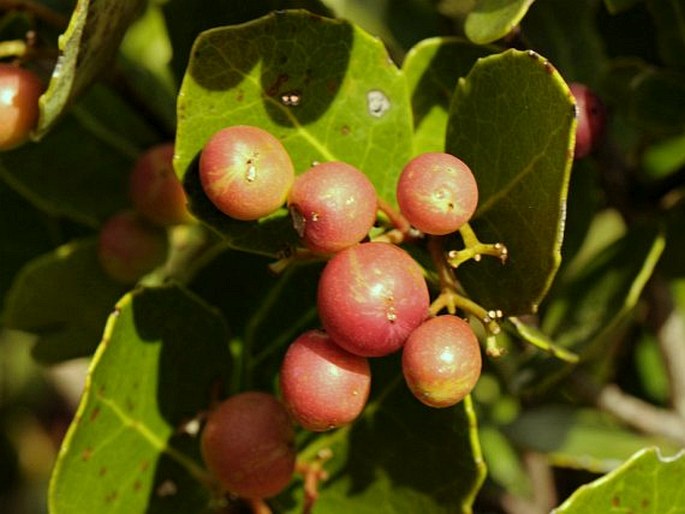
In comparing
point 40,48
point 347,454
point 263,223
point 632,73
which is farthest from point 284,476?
point 632,73

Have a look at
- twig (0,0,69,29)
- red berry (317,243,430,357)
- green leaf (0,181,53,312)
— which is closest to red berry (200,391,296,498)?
red berry (317,243,430,357)

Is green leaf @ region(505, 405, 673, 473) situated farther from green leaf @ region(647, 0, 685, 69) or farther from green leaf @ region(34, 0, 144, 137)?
green leaf @ region(34, 0, 144, 137)

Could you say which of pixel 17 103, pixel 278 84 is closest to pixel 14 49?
pixel 17 103

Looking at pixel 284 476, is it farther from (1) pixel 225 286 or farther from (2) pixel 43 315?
(2) pixel 43 315

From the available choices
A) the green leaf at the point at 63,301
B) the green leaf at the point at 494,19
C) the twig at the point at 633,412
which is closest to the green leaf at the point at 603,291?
the twig at the point at 633,412

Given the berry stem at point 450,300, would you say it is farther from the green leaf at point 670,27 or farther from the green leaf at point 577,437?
the green leaf at point 577,437

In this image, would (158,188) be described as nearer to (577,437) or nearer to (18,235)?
(18,235)
